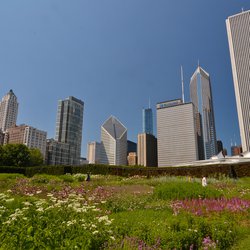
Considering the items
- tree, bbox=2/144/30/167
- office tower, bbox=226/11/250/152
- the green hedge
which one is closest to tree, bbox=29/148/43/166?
tree, bbox=2/144/30/167

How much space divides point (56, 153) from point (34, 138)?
20.4 meters

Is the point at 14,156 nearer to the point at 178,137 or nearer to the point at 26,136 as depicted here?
the point at 26,136

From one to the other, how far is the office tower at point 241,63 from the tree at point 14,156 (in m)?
111

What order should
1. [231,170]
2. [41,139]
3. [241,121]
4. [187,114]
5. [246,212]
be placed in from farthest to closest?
1. [187,114]
2. [41,139]
3. [241,121]
4. [231,170]
5. [246,212]

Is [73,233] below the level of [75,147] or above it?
below

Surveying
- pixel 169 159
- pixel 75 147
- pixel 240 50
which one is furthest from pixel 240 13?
pixel 75 147

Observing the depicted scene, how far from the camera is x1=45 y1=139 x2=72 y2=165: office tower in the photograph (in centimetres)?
16590

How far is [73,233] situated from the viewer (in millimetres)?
4086

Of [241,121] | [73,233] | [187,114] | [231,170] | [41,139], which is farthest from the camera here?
[187,114]

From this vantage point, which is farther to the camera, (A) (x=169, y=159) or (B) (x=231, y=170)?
(A) (x=169, y=159)

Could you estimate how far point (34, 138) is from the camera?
156 meters

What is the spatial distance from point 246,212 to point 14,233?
291 inches

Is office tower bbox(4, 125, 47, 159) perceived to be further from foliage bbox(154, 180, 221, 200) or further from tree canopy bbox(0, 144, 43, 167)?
foliage bbox(154, 180, 221, 200)

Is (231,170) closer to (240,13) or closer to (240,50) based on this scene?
(240,50)
